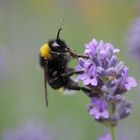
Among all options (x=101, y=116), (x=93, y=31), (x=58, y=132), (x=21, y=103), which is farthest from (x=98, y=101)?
(x=93, y=31)

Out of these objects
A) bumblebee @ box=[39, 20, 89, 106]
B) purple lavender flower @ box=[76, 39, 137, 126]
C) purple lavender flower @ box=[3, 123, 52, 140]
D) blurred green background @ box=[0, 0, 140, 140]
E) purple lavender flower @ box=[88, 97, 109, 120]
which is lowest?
purple lavender flower @ box=[88, 97, 109, 120]

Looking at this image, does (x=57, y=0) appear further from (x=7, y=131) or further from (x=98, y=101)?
(x=98, y=101)

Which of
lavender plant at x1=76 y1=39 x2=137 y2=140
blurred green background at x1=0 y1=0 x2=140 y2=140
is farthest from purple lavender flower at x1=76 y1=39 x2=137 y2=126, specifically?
blurred green background at x1=0 y1=0 x2=140 y2=140

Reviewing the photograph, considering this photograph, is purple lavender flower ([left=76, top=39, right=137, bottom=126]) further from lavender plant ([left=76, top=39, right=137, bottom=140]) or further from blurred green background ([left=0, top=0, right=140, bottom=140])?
blurred green background ([left=0, top=0, right=140, bottom=140])

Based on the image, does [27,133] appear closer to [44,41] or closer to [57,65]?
[57,65]

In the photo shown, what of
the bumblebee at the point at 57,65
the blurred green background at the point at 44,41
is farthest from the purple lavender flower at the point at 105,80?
the blurred green background at the point at 44,41

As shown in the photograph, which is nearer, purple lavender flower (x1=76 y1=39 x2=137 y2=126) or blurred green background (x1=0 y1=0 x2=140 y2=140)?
purple lavender flower (x1=76 y1=39 x2=137 y2=126)

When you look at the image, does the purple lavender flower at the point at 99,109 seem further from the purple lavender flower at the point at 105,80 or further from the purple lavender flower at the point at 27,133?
the purple lavender flower at the point at 27,133
